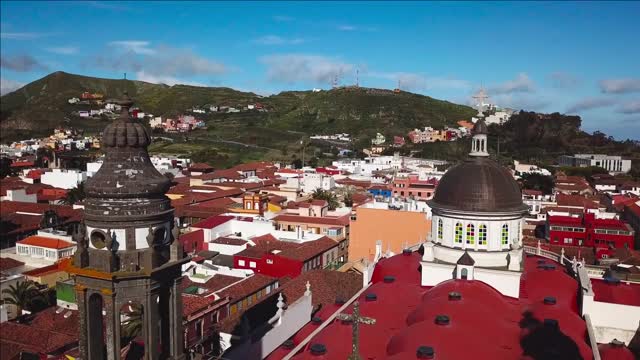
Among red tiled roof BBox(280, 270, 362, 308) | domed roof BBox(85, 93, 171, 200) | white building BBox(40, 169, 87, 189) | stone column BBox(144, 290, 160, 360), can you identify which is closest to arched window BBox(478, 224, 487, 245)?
red tiled roof BBox(280, 270, 362, 308)

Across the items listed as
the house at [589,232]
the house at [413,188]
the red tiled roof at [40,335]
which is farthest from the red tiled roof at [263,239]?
the house at [413,188]

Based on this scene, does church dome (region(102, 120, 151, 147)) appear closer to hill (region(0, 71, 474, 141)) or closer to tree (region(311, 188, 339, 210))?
tree (region(311, 188, 339, 210))

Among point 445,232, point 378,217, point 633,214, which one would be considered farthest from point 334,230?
point 633,214

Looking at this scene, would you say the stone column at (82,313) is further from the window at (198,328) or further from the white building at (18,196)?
the white building at (18,196)

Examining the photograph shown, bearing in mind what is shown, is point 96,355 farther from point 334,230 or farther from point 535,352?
point 334,230

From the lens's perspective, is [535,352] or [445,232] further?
[445,232]

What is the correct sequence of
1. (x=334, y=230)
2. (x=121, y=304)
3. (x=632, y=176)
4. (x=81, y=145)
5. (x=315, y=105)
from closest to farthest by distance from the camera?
(x=121, y=304) → (x=334, y=230) → (x=632, y=176) → (x=81, y=145) → (x=315, y=105)
